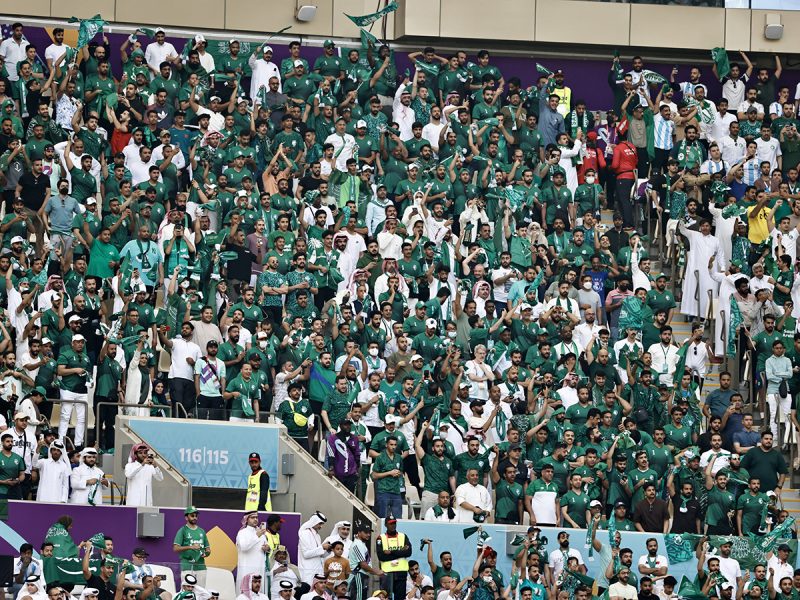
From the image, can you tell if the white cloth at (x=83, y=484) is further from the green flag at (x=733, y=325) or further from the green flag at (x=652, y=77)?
the green flag at (x=652, y=77)

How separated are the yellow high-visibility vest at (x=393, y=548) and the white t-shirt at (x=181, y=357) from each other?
3.69m

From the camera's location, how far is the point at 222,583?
82.2 ft

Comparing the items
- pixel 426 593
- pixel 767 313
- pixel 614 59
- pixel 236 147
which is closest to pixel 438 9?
pixel 614 59

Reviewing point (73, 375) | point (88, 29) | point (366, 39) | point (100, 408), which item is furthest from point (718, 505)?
point (88, 29)

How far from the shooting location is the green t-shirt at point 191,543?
24.7 meters

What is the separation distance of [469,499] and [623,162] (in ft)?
28.7

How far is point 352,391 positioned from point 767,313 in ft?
22.0

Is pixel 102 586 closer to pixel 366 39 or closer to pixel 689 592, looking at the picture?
pixel 689 592

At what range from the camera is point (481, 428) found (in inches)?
1083

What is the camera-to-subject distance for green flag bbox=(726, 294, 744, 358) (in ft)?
99.8

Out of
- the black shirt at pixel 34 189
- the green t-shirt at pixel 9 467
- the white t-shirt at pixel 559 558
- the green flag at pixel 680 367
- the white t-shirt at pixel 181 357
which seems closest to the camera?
the green t-shirt at pixel 9 467

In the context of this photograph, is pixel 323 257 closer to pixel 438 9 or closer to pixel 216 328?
pixel 216 328

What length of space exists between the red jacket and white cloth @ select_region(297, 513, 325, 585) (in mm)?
10416

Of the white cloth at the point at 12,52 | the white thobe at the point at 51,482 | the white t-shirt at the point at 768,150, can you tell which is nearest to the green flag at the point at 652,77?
the white t-shirt at the point at 768,150
